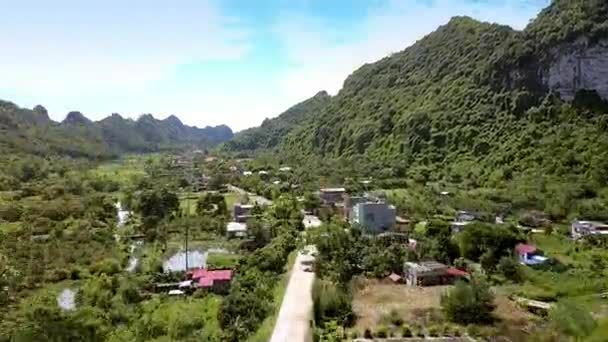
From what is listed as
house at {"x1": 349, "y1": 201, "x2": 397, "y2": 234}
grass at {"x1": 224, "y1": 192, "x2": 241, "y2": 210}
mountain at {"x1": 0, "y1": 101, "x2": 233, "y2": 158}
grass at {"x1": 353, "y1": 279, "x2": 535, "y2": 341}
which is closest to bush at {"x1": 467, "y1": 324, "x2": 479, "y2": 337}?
grass at {"x1": 353, "y1": 279, "x2": 535, "y2": 341}

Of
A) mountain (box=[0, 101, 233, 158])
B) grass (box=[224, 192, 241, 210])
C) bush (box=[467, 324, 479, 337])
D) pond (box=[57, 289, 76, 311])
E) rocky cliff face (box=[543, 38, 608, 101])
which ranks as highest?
rocky cliff face (box=[543, 38, 608, 101])

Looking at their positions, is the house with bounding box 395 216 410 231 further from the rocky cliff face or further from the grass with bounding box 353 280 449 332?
the rocky cliff face

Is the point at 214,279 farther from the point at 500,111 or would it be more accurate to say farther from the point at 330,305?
the point at 500,111

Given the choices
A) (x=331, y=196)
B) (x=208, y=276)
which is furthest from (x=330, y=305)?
(x=331, y=196)

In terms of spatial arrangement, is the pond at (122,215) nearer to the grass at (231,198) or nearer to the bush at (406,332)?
the grass at (231,198)

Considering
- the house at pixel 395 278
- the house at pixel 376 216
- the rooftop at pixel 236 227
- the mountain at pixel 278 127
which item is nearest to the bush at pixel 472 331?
the house at pixel 395 278

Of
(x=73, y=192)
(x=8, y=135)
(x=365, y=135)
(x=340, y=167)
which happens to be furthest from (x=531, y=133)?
(x=8, y=135)
